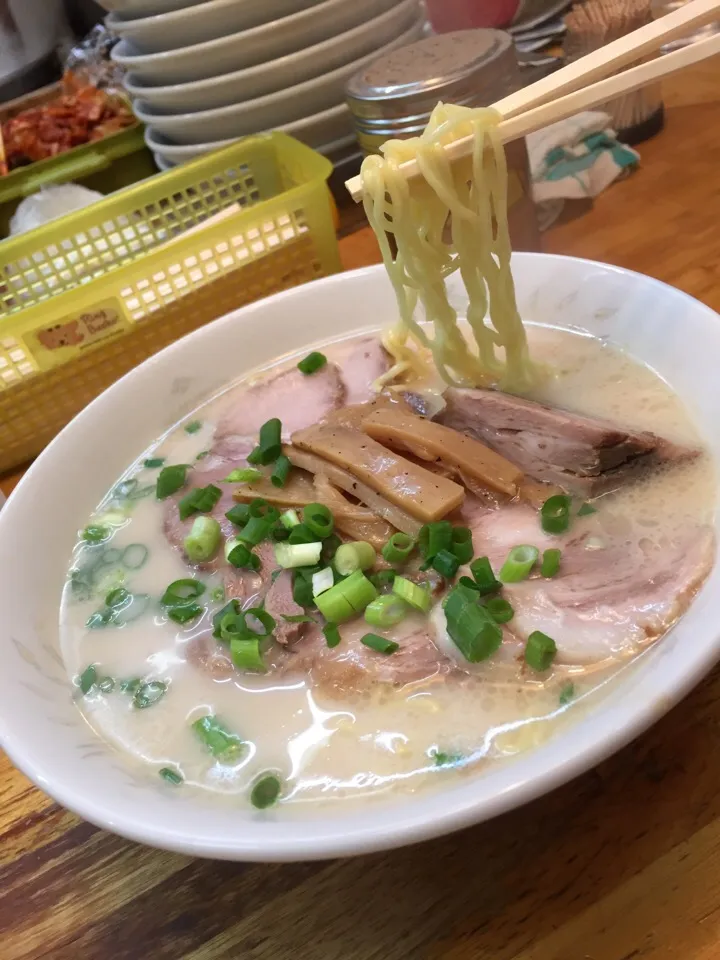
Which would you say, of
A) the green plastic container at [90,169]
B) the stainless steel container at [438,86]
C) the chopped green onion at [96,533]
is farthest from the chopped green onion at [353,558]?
the green plastic container at [90,169]

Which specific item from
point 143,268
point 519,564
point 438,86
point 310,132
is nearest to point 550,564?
point 519,564

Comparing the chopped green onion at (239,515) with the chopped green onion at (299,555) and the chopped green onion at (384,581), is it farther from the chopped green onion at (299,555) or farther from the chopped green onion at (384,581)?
the chopped green onion at (384,581)

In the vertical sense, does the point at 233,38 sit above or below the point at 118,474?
above

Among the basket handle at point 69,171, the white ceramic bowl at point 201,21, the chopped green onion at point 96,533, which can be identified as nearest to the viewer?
the chopped green onion at point 96,533

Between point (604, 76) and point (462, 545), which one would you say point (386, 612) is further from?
point (604, 76)

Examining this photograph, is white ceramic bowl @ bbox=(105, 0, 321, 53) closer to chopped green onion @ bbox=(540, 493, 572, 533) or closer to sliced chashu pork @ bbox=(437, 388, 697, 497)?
sliced chashu pork @ bbox=(437, 388, 697, 497)

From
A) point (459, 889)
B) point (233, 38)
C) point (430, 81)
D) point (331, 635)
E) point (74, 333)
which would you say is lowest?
point (459, 889)

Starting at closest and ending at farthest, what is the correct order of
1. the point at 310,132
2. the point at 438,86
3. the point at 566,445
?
the point at 566,445, the point at 438,86, the point at 310,132
